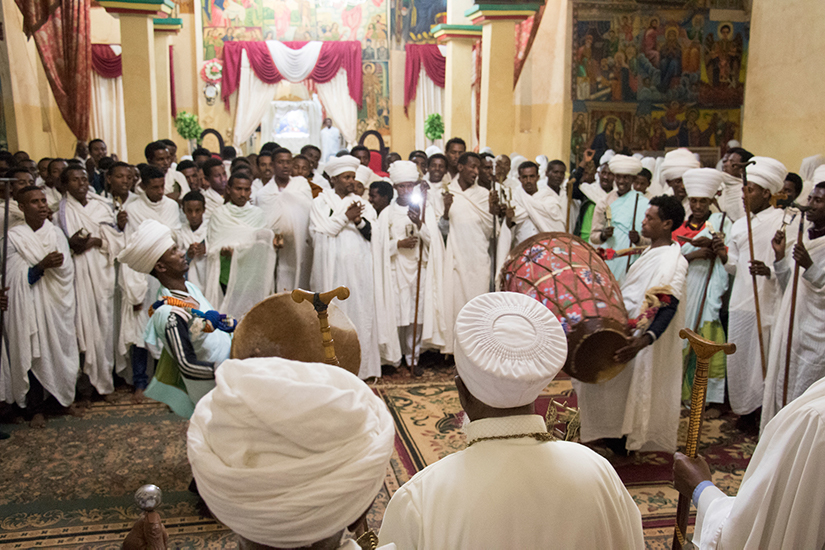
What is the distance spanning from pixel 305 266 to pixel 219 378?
5747 mm

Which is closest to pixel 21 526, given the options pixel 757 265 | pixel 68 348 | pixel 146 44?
pixel 68 348

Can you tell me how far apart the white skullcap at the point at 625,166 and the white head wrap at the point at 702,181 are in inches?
56.3

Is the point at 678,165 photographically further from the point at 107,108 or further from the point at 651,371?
the point at 107,108

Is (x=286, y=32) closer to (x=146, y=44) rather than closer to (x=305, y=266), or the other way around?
(x=146, y=44)

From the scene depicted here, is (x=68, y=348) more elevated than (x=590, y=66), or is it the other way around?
(x=590, y=66)

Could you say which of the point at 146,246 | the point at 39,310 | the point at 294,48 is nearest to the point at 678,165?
the point at 146,246

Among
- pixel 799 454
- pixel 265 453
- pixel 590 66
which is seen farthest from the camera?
pixel 590 66

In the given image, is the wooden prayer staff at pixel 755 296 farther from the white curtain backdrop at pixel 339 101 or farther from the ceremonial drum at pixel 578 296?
the white curtain backdrop at pixel 339 101

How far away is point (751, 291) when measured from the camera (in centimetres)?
549

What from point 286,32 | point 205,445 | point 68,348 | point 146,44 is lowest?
point 68,348

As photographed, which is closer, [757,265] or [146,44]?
[757,265]

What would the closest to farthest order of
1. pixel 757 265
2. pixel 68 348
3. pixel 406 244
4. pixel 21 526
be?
pixel 21 526, pixel 757 265, pixel 68 348, pixel 406 244

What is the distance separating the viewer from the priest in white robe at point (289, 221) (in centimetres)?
695

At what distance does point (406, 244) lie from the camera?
272 inches
